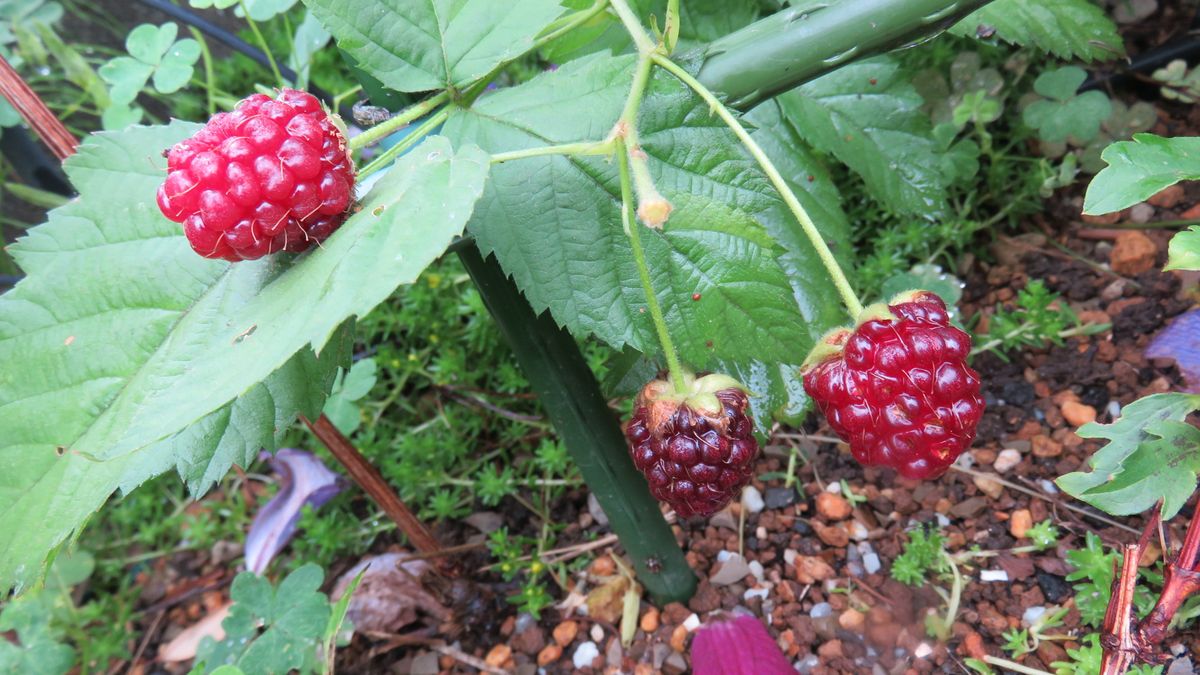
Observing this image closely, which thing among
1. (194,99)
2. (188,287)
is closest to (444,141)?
(188,287)

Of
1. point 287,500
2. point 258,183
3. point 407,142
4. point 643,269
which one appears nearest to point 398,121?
point 407,142

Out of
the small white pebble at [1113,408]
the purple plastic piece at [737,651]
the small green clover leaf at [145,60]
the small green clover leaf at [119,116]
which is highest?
the small green clover leaf at [145,60]

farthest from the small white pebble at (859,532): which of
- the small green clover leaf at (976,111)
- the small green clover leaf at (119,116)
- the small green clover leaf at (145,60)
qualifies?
the small green clover leaf at (119,116)

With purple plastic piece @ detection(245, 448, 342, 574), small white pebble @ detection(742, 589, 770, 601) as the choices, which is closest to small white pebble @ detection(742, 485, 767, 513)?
small white pebble @ detection(742, 589, 770, 601)

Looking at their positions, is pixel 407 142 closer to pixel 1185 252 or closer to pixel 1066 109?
pixel 1185 252

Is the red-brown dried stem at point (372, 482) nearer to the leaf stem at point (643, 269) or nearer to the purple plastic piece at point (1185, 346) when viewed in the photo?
the leaf stem at point (643, 269)

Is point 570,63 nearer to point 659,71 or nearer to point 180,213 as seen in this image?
point 659,71
